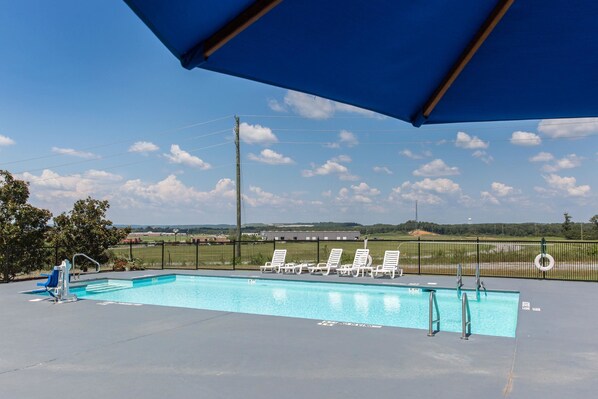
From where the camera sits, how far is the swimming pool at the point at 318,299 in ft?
29.0

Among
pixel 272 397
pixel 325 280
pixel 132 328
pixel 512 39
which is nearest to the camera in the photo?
pixel 512 39

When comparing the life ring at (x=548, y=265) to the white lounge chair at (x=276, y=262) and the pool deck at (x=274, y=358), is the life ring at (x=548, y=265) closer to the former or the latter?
the pool deck at (x=274, y=358)

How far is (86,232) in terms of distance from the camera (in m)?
15.3

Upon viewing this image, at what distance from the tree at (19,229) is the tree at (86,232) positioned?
0.72m

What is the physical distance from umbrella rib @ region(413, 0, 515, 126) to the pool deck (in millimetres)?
2542

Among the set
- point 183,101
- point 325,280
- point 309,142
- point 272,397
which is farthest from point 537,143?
point 272,397

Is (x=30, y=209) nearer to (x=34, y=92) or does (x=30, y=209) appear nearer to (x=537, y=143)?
(x=34, y=92)

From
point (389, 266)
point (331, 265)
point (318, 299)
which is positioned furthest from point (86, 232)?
point (389, 266)

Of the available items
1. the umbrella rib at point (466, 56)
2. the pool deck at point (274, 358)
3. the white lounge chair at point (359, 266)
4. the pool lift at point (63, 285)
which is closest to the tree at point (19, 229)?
the pool lift at point (63, 285)

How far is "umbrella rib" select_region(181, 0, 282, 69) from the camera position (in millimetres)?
1963

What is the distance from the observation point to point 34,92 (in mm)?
23422

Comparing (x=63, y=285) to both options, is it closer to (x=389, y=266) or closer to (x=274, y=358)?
(x=274, y=358)

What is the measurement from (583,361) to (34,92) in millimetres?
25866

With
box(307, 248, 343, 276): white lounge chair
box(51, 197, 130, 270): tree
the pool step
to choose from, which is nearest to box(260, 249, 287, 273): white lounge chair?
box(307, 248, 343, 276): white lounge chair
